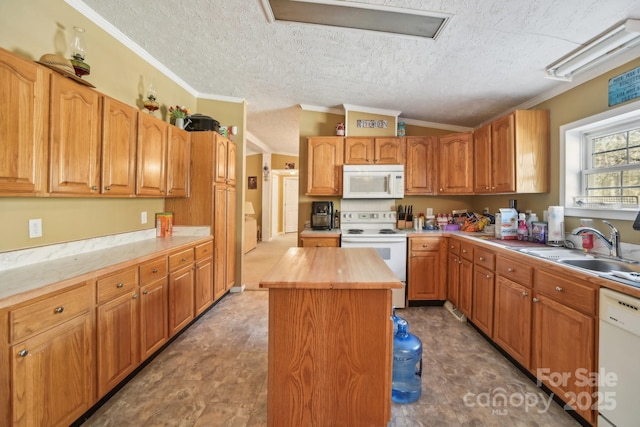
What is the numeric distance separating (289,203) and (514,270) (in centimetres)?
816

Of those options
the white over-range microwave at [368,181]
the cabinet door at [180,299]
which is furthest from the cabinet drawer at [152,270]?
the white over-range microwave at [368,181]

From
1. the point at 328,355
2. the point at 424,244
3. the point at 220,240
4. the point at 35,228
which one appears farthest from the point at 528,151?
the point at 35,228

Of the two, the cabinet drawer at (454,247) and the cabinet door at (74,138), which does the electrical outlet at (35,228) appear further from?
the cabinet drawer at (454,247)

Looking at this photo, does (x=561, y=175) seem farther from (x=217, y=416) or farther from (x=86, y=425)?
(x=86, y=425)

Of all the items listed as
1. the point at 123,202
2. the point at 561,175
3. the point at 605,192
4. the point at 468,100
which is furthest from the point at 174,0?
the point at 605,192

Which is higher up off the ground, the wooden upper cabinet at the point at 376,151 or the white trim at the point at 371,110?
the white trim at the point at 371,110

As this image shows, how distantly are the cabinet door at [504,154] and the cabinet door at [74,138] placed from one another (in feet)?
11.2

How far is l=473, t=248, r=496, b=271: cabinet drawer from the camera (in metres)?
2.29

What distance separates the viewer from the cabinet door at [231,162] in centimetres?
325

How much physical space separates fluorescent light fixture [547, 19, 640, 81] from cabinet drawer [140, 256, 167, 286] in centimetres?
337

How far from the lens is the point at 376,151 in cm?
345

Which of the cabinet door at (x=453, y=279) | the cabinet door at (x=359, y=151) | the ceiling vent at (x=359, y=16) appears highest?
the ceiling vent at (x=359, y=16)

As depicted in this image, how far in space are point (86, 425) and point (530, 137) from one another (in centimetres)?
397

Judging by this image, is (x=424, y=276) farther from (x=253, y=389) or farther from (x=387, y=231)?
(x=253, y=389)
